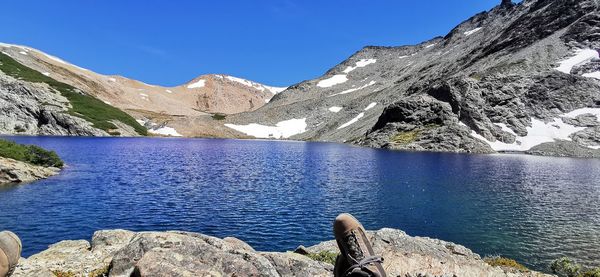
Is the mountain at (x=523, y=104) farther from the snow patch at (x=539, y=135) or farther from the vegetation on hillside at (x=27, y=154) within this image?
the vegetation on hillside at (x=27, y=154)

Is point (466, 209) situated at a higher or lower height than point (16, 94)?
lower

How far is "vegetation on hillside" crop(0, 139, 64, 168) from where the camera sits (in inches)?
2063

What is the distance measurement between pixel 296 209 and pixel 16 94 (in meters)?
166

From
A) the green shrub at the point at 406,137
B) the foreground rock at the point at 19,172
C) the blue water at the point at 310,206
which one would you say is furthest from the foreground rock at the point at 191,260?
the green shrub at the point at 406,137

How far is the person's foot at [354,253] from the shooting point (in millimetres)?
7004

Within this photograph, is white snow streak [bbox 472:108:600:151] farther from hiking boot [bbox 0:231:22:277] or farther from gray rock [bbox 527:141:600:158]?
hiking boot [bbox 0:231:22:277]

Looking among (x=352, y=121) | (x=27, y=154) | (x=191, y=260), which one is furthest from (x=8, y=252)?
(x=352, y=121)

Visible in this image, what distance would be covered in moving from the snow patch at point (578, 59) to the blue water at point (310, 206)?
97.4 metres

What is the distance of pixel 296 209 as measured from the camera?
1505 inches

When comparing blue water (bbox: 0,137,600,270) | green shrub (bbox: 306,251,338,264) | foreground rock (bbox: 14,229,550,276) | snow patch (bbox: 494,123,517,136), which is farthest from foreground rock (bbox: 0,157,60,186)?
snow patch (bbox: 494,123,517,136)

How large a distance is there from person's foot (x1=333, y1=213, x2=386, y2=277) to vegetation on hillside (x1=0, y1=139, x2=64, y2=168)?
5748cm

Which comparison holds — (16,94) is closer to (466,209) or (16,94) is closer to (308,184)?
(308,184)

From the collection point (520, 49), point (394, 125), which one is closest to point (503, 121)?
point (394, 125)

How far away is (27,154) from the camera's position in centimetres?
5653
